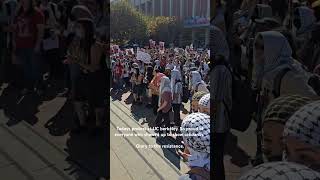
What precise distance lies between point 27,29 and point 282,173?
1559 mm

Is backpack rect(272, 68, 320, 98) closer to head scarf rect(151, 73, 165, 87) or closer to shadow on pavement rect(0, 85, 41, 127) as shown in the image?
head scarf rect(151, 73, 165, 87)

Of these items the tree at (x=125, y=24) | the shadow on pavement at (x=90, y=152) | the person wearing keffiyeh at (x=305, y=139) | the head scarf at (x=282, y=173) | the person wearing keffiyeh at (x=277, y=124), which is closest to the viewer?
the head scarf at (x=282, y=173)

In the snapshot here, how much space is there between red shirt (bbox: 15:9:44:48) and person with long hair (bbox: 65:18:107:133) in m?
0.20

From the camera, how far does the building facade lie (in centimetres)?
185

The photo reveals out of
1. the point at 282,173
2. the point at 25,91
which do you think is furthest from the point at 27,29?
the point at 282,173

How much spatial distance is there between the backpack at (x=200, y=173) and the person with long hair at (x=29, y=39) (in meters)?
0.88

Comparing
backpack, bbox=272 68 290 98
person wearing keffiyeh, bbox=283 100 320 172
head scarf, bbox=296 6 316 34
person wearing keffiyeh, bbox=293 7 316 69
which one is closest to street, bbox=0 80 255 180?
backpack, bbox=272 68 290 98

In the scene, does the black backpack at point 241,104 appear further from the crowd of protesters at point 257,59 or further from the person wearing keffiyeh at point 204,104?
the person wearing keffiyeh at point 204,104

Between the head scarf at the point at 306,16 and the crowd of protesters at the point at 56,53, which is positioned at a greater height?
the head scarf at the point at 306,16

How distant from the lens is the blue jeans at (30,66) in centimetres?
201

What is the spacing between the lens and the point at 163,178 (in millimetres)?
1943

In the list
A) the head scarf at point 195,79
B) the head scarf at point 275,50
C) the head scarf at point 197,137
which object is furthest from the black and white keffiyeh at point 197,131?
the head scarf at point 275,50

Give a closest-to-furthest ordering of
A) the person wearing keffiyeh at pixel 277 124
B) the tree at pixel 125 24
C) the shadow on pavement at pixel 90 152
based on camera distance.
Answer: the person wearing keffiyeh at pixel 277 124
the tree at pixel 125 24
the shadow on pavement at pixel 90 152

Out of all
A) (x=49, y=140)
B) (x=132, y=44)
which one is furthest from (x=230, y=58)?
(x=49, y=140)
